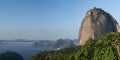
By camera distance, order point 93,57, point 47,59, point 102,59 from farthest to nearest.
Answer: point 47,59, point 93,57, point 102,59

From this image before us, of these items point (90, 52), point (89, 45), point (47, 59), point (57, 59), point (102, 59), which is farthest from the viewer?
point (47, 59)

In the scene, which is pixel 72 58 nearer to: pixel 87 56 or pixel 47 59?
pixel 87 56

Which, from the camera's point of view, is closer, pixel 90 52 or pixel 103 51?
pixel 103 51

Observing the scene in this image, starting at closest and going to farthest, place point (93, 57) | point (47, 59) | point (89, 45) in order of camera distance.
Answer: point (93, 57) → point (89, 45) → point (47, 59)

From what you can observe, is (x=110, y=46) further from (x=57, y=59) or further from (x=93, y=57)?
(x=57, y=59)

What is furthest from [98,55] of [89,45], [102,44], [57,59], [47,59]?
[47,59]

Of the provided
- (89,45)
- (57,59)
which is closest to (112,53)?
(89,45)

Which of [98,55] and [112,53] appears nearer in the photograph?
[112,53]

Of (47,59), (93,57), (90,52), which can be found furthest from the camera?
(47,59)

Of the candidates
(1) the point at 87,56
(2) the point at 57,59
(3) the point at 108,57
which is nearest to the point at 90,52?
(1) the point at 87,56
